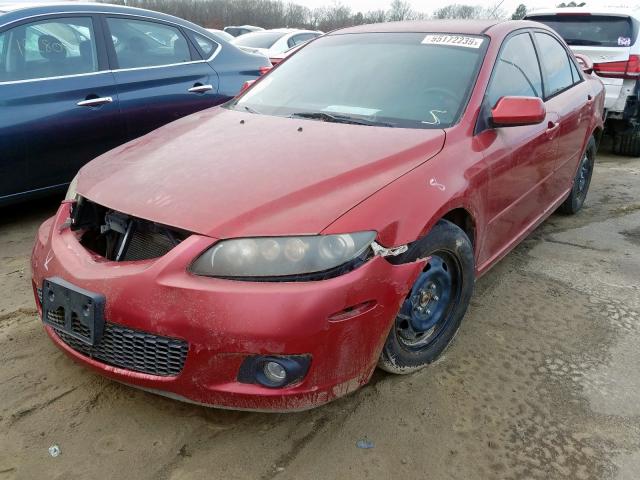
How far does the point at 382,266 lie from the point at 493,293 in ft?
5.04

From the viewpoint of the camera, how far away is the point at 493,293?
3250mm

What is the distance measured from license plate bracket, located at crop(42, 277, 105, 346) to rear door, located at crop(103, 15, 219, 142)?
2.42 metres

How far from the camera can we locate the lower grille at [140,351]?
6.20 ft

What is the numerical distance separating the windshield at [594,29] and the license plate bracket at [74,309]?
675 cm

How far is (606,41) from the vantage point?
21.9 ft

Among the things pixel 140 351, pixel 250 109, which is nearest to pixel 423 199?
pixel 140 351

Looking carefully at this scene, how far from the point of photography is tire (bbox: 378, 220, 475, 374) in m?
2.26

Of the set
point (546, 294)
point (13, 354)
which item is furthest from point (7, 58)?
point (546, 294)

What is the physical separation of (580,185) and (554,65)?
4.21 feet

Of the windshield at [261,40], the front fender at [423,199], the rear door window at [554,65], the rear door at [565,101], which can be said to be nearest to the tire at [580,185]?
the rear door at [565,101]

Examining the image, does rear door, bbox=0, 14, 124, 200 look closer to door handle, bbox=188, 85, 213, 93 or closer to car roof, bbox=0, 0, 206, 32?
car roof, bbox=0, 0, 206, 32

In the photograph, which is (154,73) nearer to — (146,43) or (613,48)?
(146,43)

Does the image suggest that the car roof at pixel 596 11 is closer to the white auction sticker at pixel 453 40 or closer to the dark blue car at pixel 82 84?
the dark blue car at pixel 82 84

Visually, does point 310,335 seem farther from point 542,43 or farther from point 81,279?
point 542,43
